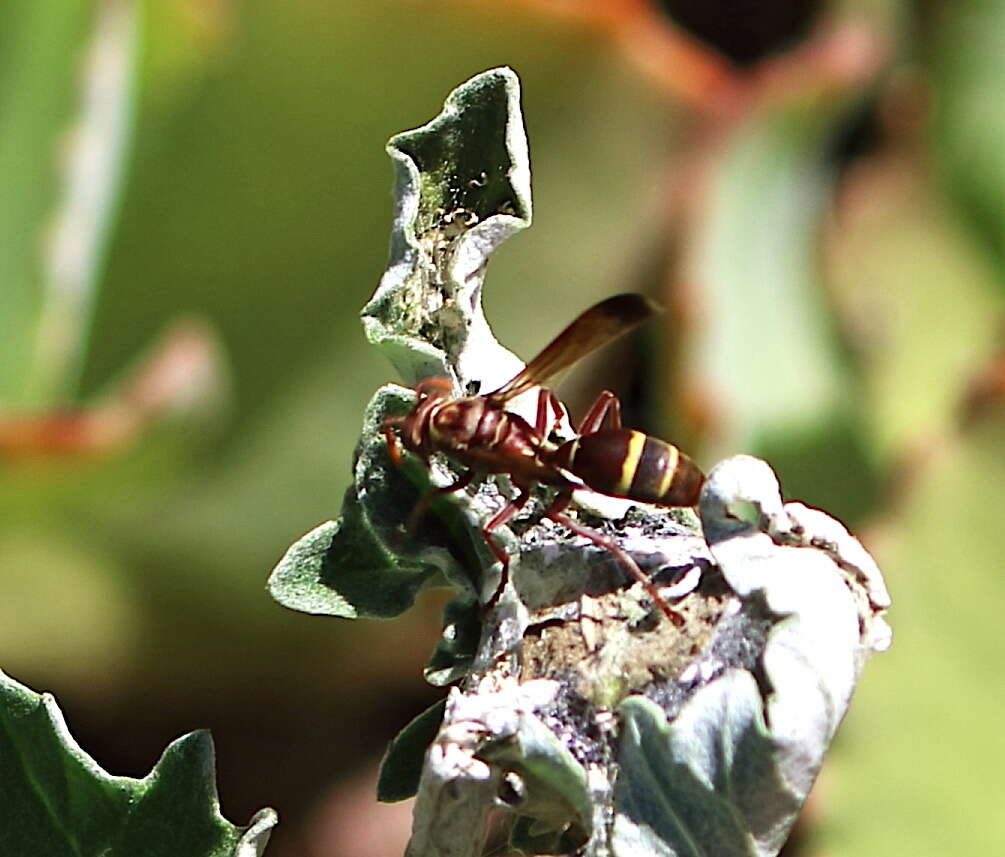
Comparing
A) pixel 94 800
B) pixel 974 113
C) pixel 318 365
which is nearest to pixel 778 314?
pixel 974 113

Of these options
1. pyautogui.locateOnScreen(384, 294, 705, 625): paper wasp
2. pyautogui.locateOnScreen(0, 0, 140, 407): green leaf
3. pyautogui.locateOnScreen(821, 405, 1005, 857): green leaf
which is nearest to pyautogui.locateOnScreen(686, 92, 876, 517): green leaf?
pyautogui.locateOnScreen(821, 405, 1005, 857): green leaf

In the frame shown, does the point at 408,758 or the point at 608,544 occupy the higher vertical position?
the point at 608,544

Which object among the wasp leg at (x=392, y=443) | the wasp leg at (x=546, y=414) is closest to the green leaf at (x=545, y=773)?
the wasp leg at (x=392, y=443)

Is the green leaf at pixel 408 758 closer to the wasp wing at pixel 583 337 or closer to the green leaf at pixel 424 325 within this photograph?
the green leaf at pixel 424 325

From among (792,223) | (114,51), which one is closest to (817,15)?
(792,223)

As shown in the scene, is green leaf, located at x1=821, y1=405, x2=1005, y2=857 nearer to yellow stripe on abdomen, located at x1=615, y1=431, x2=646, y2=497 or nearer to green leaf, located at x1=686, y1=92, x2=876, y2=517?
green leaf, located at x1=686, y1=92, x2=876, y2=517

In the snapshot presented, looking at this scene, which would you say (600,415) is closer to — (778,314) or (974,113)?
(778,314)
